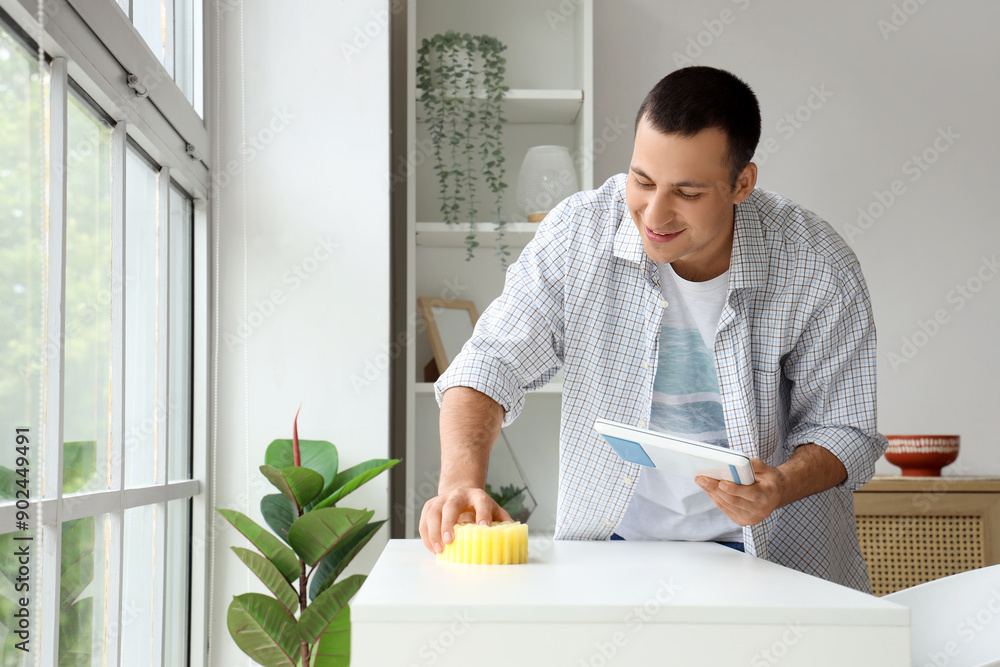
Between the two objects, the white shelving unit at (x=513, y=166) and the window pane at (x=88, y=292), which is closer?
the window pane at (x=88, y=292)

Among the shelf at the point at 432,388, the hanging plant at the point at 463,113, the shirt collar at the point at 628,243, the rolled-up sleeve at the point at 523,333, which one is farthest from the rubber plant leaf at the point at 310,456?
the shirt collar at the point at 628,243

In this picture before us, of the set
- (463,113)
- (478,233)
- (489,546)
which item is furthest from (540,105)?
(489,546)

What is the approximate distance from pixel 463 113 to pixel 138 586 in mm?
1574

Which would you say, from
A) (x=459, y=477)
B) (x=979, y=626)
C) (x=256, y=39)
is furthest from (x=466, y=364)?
(x=256, y=39)

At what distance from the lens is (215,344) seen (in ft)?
6.56

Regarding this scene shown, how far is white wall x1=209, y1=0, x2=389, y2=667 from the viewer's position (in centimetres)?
202

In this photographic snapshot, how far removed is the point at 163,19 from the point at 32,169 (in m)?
0.81

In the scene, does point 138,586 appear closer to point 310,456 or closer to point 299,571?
point 299,571

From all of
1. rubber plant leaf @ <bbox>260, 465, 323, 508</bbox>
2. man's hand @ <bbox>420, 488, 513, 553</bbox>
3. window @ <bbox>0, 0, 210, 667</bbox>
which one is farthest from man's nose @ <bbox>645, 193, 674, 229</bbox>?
→ rubber plant leaf @ <bbox>260, 465, 323, 508</bbox>

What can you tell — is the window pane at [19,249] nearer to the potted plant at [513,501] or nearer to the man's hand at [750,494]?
the man's hand at [750,494]

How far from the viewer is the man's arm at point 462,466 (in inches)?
37.4

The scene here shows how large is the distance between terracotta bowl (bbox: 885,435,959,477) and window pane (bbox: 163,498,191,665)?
189 cm

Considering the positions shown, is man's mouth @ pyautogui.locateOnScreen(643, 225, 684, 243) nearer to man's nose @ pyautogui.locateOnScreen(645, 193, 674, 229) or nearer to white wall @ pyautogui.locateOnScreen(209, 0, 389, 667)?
man's nose @ pyautogui.locateOnScreen(645, 193, 674, 229)

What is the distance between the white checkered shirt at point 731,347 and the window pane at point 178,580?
858mm
